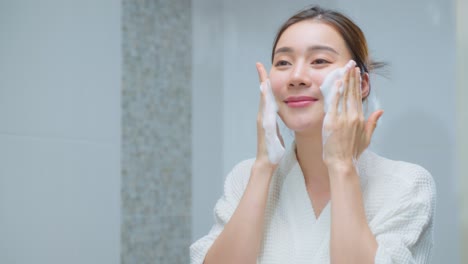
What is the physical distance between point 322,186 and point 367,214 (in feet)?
0.51

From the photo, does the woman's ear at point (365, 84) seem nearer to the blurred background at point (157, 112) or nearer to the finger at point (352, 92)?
the finger at point (352, 92)

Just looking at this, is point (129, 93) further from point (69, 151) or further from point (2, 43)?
point (2, 43)

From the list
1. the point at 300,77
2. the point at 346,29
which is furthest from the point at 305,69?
the point at 346,29

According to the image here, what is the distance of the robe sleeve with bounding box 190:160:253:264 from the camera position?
1.41m

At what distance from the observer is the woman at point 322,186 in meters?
1.23

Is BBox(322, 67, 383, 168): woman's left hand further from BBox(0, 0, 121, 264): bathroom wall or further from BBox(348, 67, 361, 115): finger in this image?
BBox(0, 0, 121, 264): bathroom wall

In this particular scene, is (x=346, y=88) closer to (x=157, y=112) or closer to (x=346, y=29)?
(x=346, y=29)

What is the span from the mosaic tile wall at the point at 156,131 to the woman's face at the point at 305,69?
0.69 metres

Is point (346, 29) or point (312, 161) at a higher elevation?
point (346, 29)

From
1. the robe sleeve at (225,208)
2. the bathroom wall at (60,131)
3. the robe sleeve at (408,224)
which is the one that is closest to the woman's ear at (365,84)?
the robe sleeve at (408,224)

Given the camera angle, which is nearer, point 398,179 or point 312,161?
point 398,179

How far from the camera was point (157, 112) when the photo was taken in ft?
6.75

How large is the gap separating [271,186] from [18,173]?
0.61 m

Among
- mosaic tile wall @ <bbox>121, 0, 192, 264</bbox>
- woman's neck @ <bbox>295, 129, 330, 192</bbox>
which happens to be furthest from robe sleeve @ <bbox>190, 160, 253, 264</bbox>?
mosaic tile wall @ <bbox>121, 0, 192, 264</bbox>
